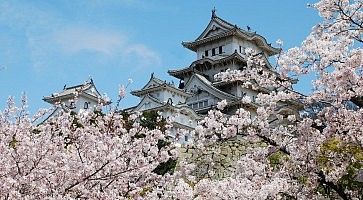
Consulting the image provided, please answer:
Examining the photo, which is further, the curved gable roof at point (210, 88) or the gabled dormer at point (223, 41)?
the gabled dormer at point (223, 41)

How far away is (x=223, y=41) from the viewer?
39812 millimetres

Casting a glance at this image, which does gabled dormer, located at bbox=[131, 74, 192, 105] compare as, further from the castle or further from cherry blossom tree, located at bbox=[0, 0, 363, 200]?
cherry blossom tree, located at bbox=[0, 0, 363, 200]

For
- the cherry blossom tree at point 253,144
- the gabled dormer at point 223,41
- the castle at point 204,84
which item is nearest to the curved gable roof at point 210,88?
the castle at point 204,84

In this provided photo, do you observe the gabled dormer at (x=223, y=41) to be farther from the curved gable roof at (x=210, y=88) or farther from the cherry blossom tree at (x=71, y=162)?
the cherry blossom tree at (x=71, y=162)

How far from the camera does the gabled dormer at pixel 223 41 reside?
128 ft

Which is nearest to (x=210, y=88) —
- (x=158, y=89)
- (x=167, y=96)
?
(x=167, y=96)

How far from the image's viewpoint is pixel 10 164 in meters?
5.76

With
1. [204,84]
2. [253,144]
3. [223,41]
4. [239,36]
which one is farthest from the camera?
[223,41]

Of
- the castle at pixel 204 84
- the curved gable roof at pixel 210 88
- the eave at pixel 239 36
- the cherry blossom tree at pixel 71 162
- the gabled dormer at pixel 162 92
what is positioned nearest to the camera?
the cherry blossom tree at pixel 71 162

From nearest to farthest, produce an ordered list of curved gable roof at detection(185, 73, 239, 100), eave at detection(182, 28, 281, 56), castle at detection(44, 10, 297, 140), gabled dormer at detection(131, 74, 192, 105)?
castle at detection(44, 10, 297, 140)
curved gable roof at detection(185, 73, 239, 100)
gabled dormer at detection(131, 74, 192, 105)
eave at detection(182, 28, 281, 56)

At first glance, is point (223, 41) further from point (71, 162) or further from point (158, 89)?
point (71, 162)

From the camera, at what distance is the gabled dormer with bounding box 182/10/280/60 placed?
39094 mm

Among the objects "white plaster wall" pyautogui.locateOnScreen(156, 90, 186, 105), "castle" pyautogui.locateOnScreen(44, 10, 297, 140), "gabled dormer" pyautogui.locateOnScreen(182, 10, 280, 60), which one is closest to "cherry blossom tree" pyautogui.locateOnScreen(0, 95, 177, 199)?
"castle" pyautogui.locateOnScreen(44, 10, 297, 140)

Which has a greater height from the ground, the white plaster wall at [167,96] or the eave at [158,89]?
the eave at [158,89]
